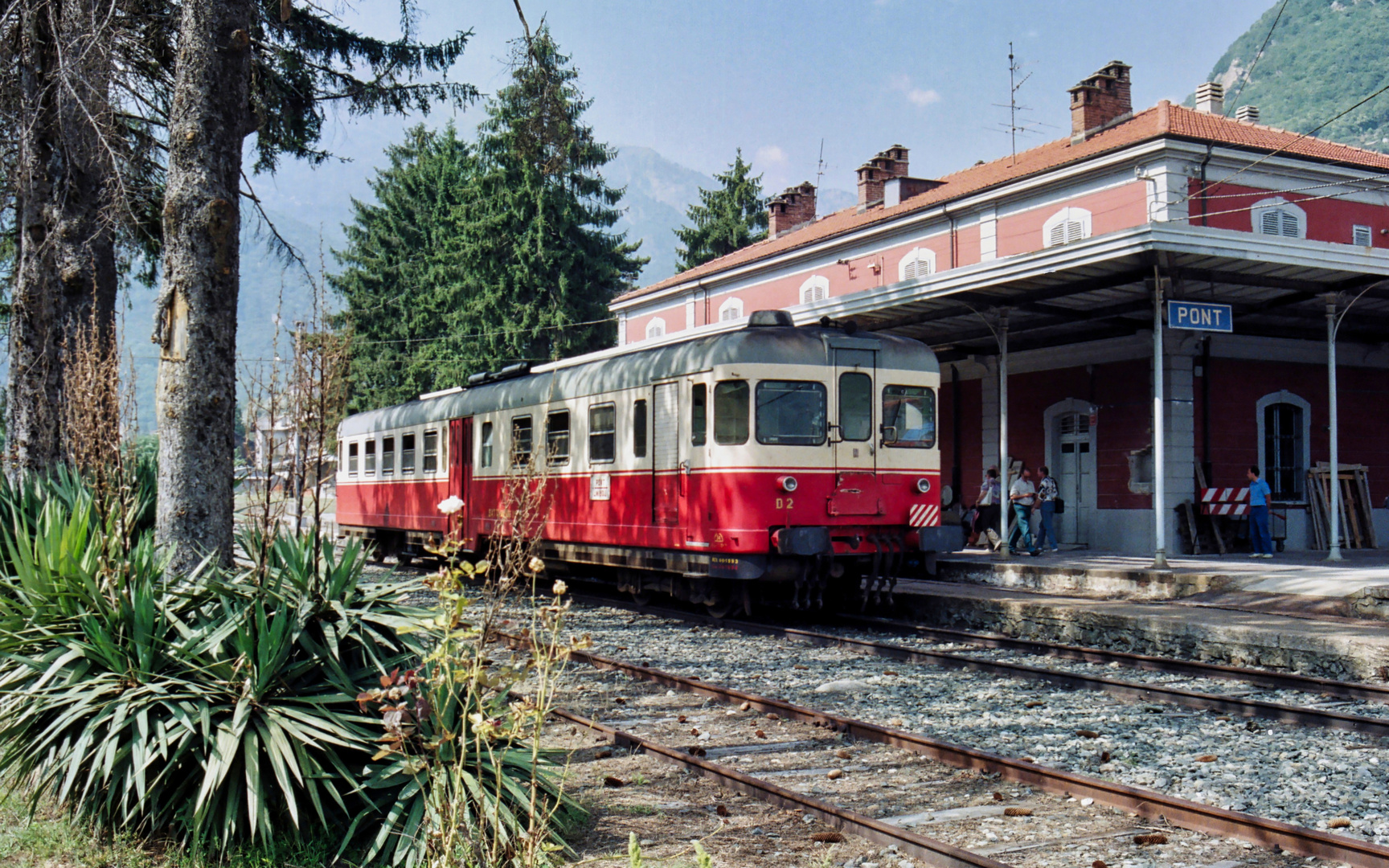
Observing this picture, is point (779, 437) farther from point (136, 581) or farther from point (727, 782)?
Result: point (136, 581)

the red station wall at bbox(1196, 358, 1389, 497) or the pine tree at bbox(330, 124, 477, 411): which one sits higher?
the pine tree at bbox(330, 124, 477, 411)

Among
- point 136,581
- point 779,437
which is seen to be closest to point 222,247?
point 136,581

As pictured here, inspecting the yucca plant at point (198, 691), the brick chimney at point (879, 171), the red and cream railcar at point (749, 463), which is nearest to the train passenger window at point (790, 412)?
the red and cream railcar at point (749, 463)

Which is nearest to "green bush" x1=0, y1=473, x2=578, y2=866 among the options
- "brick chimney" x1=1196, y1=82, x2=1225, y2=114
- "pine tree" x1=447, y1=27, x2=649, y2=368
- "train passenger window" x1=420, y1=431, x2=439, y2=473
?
"train passenger window" x1=420, y1=431, x2=439, y2=473

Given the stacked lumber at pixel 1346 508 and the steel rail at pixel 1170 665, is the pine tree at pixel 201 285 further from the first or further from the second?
the stacked lumber at pixel 1346 508

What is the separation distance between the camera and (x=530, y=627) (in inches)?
149

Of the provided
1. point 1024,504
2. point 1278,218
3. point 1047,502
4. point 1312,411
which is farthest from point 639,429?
point 1278,218

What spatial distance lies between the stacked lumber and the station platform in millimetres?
2491

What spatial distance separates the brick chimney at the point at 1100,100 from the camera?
25.5m

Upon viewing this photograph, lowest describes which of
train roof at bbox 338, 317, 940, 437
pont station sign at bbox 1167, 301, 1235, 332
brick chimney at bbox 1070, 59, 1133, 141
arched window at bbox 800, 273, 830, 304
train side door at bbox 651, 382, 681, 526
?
train side door at bbox 651, 382, 681, 526

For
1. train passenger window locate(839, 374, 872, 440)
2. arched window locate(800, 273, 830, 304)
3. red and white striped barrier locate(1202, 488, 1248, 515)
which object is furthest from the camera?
arched window locate(800, 273, 830, 304)

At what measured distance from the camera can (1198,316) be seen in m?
15.0

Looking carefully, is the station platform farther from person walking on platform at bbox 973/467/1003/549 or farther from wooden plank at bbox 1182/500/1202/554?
person walking on platform at bbox 973/467/1003/549

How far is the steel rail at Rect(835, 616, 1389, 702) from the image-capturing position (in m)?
8.53
